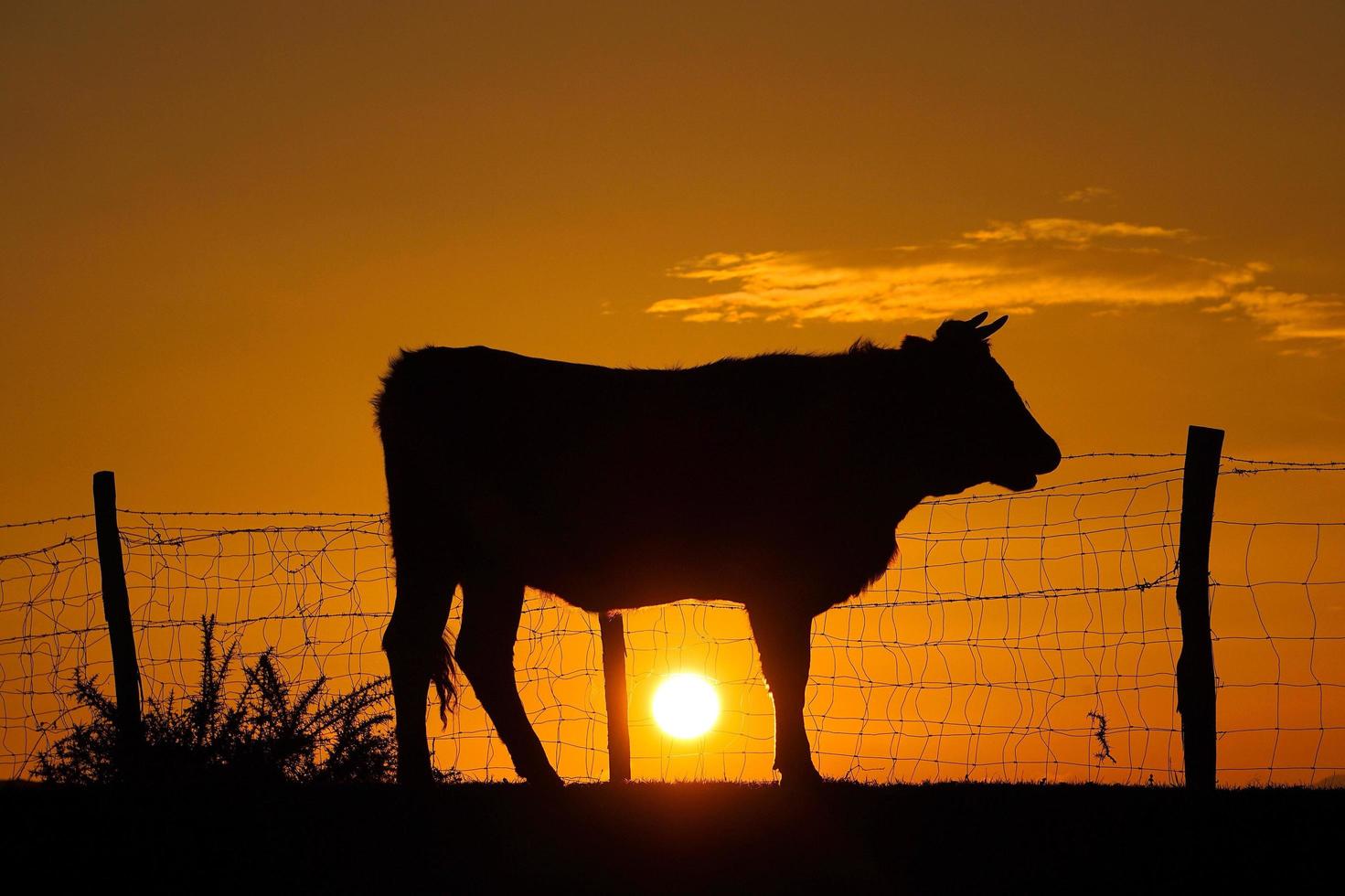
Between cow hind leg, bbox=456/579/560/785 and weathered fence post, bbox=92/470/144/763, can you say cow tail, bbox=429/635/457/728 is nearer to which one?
cow hind leg, bbox=456/579/560/785

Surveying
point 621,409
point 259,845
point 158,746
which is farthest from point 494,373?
point 259,845

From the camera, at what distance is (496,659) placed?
8.44 m

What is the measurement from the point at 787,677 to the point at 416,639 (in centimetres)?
208

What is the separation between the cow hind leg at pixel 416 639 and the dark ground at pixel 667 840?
1084 millimetres

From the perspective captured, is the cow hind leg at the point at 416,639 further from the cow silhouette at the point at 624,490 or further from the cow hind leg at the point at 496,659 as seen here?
the cow hind leg at the point at 496,659

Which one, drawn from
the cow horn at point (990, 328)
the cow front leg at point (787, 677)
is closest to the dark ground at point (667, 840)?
the cow front leg at point (787, 677)

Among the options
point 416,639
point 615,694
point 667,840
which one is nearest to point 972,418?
point 615,694

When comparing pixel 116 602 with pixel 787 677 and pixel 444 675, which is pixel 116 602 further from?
pixel 787 677

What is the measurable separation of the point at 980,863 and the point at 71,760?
5.16 m

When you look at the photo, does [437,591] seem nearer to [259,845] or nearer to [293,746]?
[293,746]

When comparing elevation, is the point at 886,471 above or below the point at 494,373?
below

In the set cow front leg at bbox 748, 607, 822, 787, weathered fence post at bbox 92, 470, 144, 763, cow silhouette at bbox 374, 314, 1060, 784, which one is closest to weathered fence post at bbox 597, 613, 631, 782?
cow silhouette at bbox 374, 314, 1060, 784

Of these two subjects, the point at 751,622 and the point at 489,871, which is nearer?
the point at 489,871

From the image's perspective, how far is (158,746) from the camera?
26.4 feet
